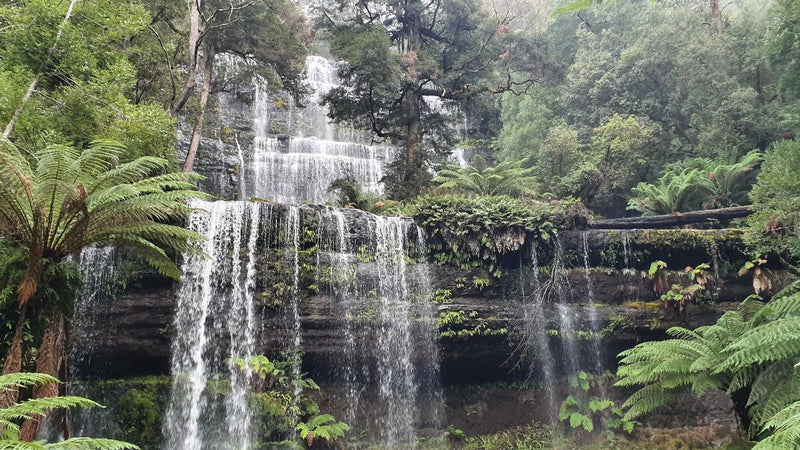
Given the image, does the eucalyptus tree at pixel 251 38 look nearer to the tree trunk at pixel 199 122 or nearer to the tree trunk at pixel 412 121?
the tree trunk at pixel 199 122

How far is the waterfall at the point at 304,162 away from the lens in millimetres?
16719

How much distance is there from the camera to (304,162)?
56.4ft

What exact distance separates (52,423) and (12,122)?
4.90 meters

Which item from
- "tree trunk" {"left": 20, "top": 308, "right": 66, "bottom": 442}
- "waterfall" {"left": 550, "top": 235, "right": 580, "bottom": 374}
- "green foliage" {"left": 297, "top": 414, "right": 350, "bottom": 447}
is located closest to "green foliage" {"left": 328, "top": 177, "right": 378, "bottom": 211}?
"waterfall" {"left": 550, "top": 235, "right": 580, "bottom": 374}

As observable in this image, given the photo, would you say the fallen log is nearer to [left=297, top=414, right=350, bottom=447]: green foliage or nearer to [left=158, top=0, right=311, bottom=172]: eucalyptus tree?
[left=297, top=414, right=350, bottom=447]: green foliage

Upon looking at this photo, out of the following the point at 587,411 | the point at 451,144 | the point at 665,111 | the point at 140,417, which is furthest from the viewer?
the point at 665,111

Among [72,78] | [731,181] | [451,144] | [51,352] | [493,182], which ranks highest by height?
[451,144]

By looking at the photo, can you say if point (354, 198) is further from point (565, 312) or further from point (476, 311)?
point (565, 312)

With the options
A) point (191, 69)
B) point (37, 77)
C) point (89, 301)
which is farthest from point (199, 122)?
point (89, 301)

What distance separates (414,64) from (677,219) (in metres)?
7.89

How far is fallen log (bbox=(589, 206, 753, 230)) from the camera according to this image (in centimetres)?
1136

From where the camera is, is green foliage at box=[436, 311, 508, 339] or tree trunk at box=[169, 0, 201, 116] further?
tree trunk at box=[169, 0, 201, 116]

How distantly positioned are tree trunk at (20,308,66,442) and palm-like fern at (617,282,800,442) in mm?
7074

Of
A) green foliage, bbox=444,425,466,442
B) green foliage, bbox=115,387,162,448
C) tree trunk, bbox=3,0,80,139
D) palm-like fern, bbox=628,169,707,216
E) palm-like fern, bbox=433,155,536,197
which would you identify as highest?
tree trunk, bbox=3,0,80,139
